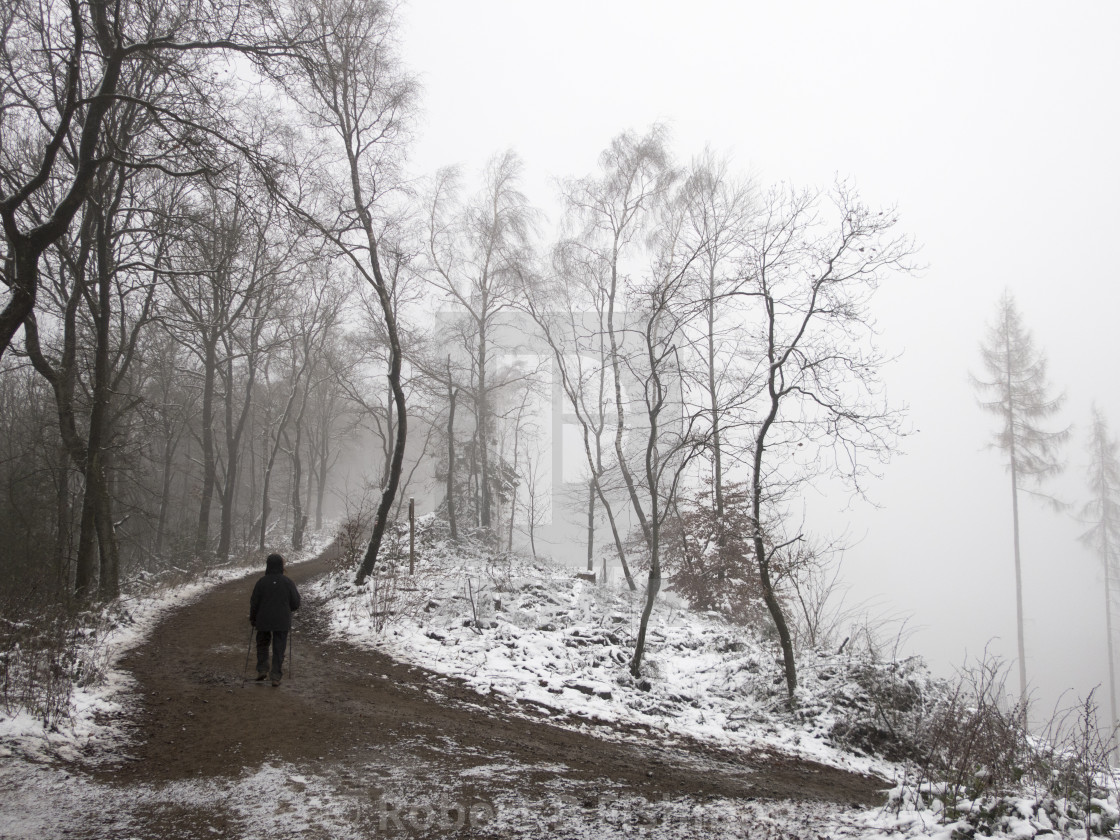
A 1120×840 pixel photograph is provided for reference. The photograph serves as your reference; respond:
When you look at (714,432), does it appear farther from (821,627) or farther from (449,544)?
(449,544)

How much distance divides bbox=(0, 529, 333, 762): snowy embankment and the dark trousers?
53.4 inches

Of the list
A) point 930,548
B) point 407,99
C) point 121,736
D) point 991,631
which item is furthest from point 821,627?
point 930,548

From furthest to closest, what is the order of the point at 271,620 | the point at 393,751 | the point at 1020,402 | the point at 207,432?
the point at 1020,402, the point at 207,432, the point at 271,620, the point at 393,751

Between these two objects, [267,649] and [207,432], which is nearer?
[267,649]

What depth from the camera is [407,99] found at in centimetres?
1466

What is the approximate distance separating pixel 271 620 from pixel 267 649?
421 millimetres

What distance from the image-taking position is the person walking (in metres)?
7.70

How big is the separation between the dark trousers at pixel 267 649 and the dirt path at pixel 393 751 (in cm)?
23

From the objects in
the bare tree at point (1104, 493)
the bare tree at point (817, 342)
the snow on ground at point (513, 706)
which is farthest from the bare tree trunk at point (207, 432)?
the bare tree at point (1104, 493)

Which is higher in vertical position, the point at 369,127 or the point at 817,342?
the point at 369,127

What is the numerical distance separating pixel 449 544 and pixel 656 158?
13.8 m

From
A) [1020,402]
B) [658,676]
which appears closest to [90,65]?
[658,676]

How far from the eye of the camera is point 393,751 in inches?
221

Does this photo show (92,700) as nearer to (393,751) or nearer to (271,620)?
(271,620)
